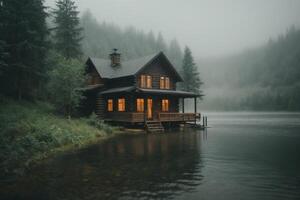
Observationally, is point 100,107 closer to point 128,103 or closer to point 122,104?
point 122,104

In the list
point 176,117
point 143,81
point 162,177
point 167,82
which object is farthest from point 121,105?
point 162,177

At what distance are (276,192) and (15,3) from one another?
25797 millimetres

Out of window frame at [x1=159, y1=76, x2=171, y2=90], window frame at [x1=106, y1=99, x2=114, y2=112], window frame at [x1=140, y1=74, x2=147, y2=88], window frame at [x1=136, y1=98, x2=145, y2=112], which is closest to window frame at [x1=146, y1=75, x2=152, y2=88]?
window frame at [x1=140, y1=74, x2=147, y2=88]

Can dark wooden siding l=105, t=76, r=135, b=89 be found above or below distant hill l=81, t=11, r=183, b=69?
below

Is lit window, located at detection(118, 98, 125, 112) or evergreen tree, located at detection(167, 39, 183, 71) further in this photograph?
evergreen tree, located at detection(167, 39, 183, 71)

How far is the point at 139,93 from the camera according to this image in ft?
103

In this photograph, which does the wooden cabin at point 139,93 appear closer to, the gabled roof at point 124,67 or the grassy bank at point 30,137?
the gabled roof at point 124,67

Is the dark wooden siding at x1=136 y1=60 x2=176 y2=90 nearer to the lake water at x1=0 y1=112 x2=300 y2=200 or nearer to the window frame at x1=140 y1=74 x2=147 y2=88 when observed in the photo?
the window frame at x1=140 y1=74 x2=147 y2=88

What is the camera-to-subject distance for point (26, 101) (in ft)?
98.4

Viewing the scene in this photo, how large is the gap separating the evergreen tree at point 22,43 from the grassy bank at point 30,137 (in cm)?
238

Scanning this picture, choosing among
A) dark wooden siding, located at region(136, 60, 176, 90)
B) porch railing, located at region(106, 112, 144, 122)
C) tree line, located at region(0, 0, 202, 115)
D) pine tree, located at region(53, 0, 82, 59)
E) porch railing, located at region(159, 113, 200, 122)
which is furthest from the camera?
pine tree, located at region(53, 0, 82, 59)

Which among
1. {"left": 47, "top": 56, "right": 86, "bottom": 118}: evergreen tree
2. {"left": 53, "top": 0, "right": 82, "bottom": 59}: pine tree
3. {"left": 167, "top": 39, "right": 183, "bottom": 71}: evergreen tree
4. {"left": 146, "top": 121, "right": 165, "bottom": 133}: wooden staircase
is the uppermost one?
{"left": 167, "top": 39, "right": 183, "bottom": 71}: evergreen tree

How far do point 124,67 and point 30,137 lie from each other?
22.8 m

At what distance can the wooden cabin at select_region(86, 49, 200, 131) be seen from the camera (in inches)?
1283
